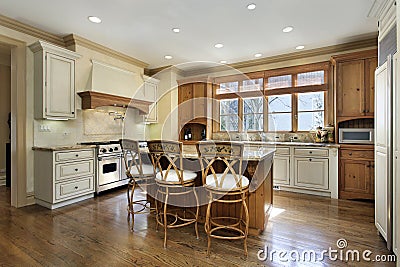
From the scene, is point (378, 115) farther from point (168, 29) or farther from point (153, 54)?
point (153, 54)

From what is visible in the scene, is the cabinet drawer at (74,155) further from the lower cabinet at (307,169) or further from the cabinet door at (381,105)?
the cabinet door at (381,105)

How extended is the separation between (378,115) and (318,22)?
1.76 m

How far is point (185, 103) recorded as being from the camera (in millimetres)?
5906

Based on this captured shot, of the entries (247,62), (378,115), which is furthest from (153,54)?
(378,115)

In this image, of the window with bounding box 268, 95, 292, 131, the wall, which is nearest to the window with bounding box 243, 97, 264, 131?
the window with bounding box 268, 95, 292, 131

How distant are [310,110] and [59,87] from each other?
15.9ft

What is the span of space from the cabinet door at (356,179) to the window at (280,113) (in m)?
1.42

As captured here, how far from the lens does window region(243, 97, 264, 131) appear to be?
5.29 meters

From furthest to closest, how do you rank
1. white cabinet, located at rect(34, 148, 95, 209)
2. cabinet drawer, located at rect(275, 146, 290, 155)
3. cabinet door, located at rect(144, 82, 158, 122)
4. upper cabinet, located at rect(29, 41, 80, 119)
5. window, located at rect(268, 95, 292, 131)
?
cabinet door, located at rect(144, 82, 158, 122), window, located at rect(268, 95, 292, 131), cabinet drawer, located at rect(275, 146, 290, 155), upper cabinet, located at rect(29, 41, 80, 119), white cabinet, located at rect(34, 148, 95, 209)

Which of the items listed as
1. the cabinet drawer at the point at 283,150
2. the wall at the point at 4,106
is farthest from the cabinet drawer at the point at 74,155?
the cabinet drawer at the point at 283,150

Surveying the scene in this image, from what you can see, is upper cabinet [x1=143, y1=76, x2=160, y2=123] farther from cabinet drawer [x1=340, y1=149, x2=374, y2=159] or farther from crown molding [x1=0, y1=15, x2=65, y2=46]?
cabinet drawer [x1=340, y1=149, x2=374, y2=159]

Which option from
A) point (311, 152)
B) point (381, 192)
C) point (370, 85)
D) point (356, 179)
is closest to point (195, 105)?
point (311, 152)

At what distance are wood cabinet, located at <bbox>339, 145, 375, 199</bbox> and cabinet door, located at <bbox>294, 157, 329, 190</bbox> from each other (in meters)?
0.25

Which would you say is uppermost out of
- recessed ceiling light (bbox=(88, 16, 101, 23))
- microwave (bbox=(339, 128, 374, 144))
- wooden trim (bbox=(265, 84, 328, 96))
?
recessed ceiling light (bbox=(88, 16, 101, 23))
